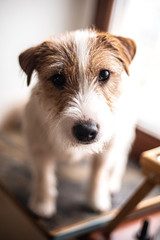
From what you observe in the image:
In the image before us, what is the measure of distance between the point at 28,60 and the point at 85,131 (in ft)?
1.17

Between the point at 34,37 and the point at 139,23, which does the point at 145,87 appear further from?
the point at 34,37

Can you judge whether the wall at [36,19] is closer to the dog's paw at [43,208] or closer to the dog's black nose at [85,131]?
the dog's black nose at [85,131]

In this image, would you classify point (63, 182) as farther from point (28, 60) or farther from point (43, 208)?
point (28, 60)

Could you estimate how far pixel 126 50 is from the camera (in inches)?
36.2

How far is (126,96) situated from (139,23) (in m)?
0.27

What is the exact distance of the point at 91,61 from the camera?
0.91m

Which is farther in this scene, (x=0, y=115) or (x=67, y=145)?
(x=0, y=115)

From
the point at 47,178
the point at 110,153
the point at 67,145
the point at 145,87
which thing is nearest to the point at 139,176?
the point at 110,153

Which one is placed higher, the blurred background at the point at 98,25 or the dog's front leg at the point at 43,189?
the blurred background at the point at 98,25

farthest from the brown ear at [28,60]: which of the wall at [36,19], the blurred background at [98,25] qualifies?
the blurred background at [98,25]

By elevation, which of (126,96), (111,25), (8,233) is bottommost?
(8,233)

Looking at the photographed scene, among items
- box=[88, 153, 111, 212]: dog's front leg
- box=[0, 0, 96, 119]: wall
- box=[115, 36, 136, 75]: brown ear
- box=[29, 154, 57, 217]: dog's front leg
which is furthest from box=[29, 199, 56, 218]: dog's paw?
box=[115, 36, 136, 75]: brown ear

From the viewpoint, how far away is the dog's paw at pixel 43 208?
128 cm

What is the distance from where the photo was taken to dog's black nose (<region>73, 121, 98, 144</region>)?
824mm
